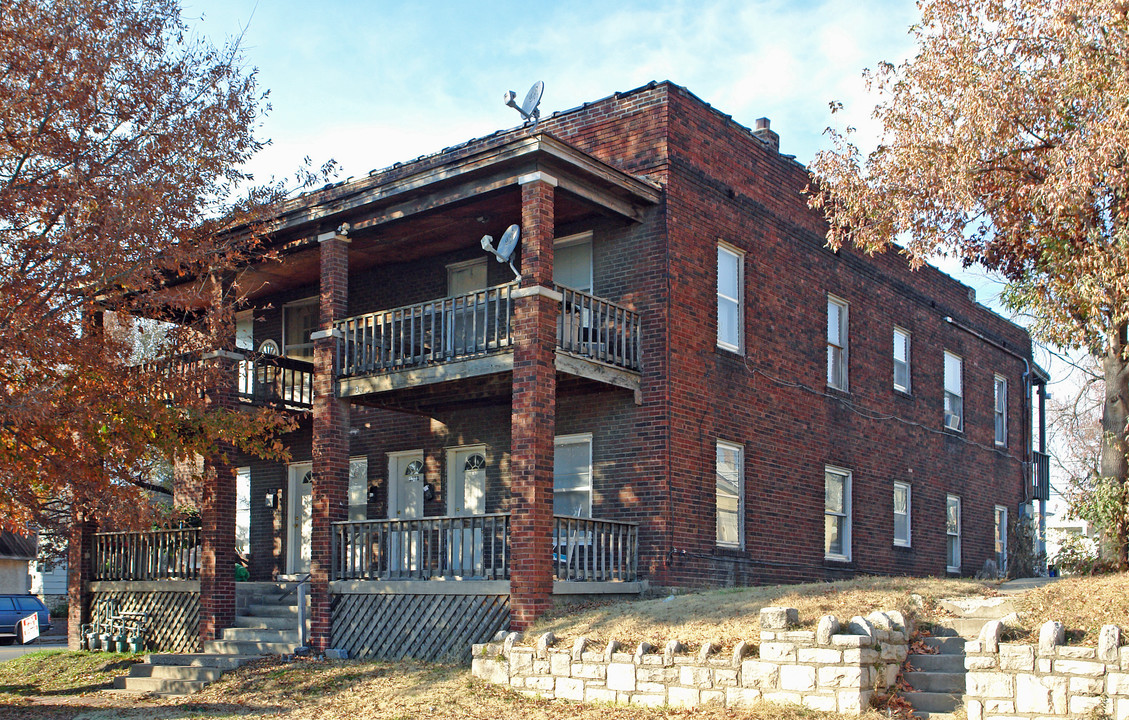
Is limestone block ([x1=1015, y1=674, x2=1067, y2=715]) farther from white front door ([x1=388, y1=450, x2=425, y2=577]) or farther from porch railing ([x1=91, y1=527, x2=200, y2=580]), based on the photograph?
porch railing ([x1=91, y1=527, x2=200, y2=580])

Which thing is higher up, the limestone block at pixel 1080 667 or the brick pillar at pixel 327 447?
the brick pillar at pixel 327 447

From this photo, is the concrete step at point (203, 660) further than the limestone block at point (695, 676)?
Yes

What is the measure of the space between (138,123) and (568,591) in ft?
26.3

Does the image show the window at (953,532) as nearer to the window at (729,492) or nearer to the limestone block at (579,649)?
the window at (729,492)

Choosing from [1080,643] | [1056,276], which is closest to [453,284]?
[1056,276]

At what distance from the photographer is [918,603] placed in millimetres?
12531

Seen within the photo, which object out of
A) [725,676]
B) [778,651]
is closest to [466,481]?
[725,676]

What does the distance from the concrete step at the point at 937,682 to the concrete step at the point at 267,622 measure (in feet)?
32.4

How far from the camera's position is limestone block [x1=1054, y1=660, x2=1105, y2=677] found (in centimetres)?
973

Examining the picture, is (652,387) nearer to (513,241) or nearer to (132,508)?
(513,241)

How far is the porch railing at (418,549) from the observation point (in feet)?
49.2

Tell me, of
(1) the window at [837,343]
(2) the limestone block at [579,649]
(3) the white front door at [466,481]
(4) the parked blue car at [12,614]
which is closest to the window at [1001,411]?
(1) the window at [837,343]

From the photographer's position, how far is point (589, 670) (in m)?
12.1

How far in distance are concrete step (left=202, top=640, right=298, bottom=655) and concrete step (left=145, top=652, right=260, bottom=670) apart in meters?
0.12
